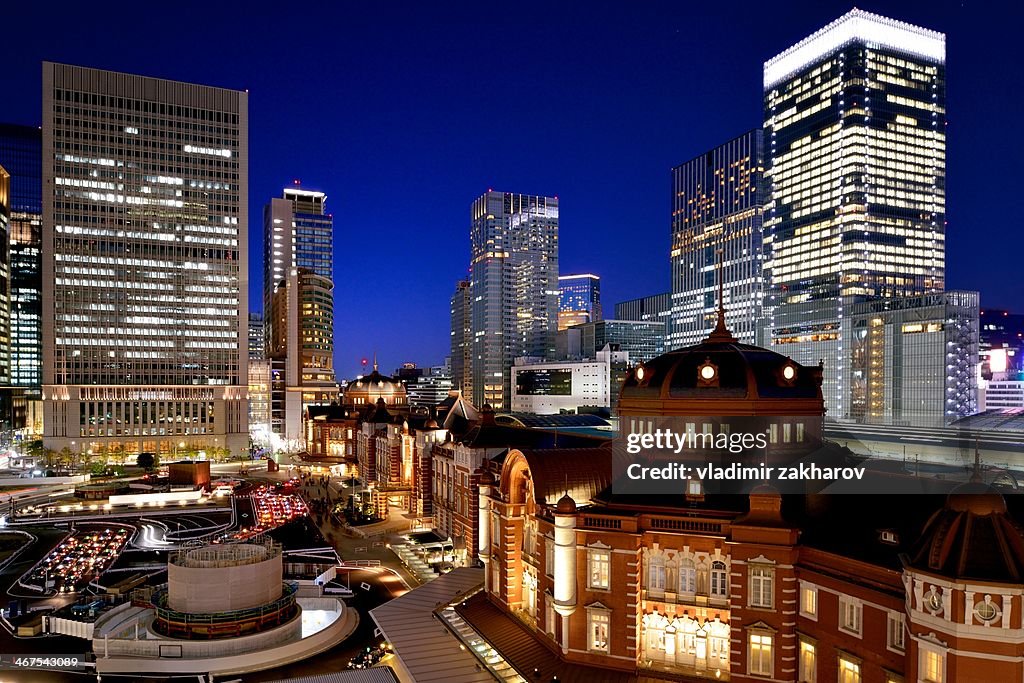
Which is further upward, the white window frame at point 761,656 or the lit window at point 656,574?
the lit window at point 656,574

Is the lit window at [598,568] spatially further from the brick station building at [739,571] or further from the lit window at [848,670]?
the lit window at [848,670]

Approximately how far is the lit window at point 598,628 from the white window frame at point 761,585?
7.08 m

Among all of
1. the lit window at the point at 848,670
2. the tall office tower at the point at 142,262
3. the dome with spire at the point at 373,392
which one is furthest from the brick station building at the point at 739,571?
the tall office tower at the point at 142,262

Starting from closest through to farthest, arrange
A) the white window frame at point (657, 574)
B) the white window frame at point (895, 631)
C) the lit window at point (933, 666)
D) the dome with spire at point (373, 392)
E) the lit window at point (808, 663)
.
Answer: the lit window at point (933, 666), the white window frame at point (895, 631), the lit window at point (808, 663), the white window frame at point (657, 574), the dome with spire at point (373, 392)

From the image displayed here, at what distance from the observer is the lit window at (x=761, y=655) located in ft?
104

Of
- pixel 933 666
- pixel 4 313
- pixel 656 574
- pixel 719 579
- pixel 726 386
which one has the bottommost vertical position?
pixel 933 666

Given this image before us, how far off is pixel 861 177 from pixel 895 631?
14701 cm

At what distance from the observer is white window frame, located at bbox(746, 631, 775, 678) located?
31516 mm

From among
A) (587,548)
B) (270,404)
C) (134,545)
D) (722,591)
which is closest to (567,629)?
(587,548)

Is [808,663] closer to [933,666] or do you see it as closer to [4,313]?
[933,666]

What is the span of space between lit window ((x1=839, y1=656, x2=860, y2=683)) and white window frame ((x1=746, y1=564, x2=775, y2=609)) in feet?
11.4

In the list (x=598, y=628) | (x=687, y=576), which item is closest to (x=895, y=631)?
(x=687, y=576)

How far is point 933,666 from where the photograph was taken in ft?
81.8

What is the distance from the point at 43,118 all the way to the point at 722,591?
149 metres
